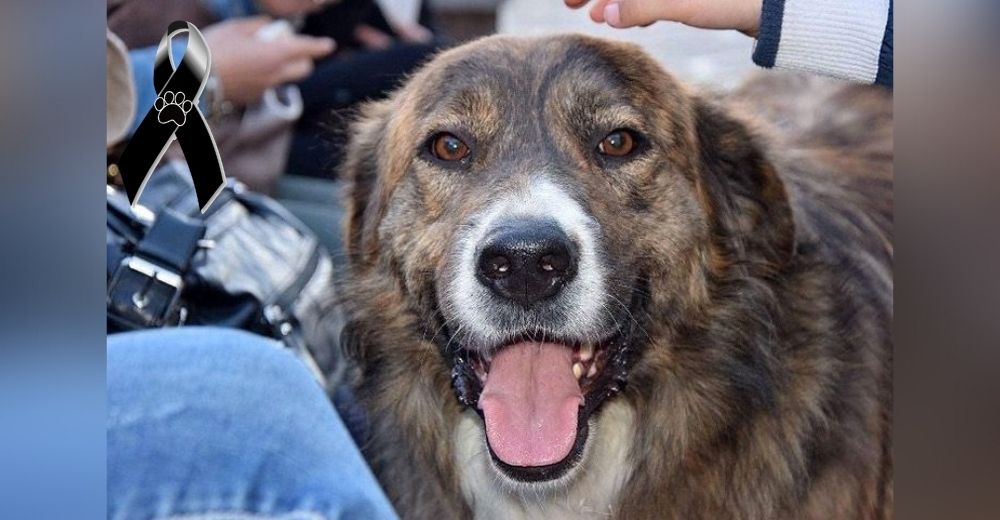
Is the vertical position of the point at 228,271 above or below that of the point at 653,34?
below

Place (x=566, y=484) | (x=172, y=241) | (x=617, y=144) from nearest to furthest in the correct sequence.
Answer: (x=617, y=144)
(x=566, y=484)
(x=172, y=241)

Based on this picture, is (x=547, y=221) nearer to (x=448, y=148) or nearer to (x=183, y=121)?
(x=448, y=148)

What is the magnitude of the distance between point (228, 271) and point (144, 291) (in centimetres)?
21

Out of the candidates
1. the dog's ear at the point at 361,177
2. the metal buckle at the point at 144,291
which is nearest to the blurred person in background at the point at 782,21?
the dog's ear at the point at 361,177

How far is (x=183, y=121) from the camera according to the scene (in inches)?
106

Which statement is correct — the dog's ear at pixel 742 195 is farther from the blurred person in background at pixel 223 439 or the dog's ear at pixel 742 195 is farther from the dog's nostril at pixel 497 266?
the blurred person in background at pixel 223 439

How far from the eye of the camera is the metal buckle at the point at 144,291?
2.62 metres

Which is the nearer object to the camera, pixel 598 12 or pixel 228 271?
pixel 598 12

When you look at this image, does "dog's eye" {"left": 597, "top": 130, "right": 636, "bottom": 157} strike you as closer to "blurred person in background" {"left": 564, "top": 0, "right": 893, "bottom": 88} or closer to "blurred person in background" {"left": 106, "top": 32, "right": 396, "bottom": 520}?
"blurred person in background" {"left": 564, "top": 0, "right": 893, "bottom": 88}

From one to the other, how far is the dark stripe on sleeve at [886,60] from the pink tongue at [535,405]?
986 mm

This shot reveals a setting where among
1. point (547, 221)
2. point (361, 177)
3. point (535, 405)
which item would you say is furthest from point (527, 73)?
point (535, 405)

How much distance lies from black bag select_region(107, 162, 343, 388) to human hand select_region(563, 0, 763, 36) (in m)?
0.92

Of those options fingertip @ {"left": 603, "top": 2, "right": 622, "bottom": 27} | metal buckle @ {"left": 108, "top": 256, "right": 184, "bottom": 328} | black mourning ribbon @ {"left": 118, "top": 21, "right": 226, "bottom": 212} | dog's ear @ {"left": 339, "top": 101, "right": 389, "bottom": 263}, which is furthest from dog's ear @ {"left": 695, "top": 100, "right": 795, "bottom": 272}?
metal buckle @ {"left": 108, "top": 256, "right": 184, "bottom": 328}
